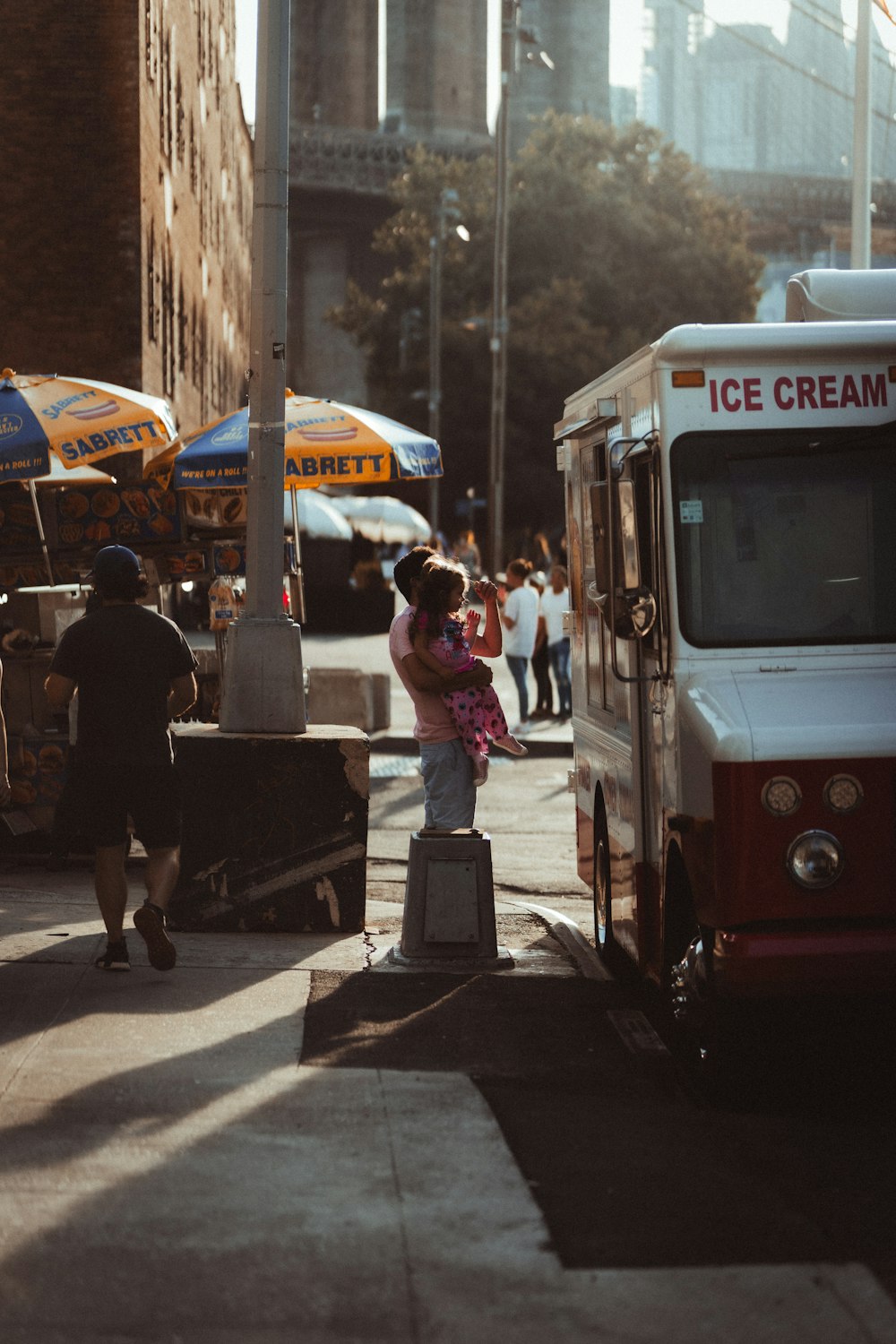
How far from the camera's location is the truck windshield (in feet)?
22.1

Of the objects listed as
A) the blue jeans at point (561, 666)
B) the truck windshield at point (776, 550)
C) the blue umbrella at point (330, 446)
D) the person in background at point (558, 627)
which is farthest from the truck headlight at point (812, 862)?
the blue jeans at point (561, 666)

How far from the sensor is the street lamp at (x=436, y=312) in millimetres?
55906

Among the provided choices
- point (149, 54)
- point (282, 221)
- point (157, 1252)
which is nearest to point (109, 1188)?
point (157, 1252)

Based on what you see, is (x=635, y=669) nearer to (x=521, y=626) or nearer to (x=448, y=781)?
(x=448, y=781)

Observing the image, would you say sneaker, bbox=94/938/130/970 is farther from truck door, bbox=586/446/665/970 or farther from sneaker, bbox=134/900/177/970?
truck door, bbox=586/446/665/970

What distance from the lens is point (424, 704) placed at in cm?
879

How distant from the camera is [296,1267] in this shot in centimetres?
466

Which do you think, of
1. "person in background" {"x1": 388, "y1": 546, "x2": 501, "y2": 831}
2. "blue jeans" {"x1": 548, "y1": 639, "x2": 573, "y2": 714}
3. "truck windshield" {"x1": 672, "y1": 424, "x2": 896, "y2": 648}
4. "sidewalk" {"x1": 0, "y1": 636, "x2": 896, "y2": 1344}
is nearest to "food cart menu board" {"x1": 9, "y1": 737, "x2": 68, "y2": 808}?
"sidewalk" {"x1": 0, "y1": 636, "x2": 896, "y2": 1344}

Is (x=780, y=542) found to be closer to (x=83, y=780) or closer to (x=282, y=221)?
(x=83, y=780)

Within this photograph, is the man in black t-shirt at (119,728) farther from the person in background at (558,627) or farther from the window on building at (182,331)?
the window on building at (182,331)

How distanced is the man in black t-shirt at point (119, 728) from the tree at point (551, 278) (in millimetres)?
50028

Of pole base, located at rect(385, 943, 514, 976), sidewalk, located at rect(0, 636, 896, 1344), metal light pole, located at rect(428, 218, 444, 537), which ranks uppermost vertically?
metal light pole, located at rect(428, 218, 444, 537)

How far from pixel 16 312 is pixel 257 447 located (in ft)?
→ 48.7

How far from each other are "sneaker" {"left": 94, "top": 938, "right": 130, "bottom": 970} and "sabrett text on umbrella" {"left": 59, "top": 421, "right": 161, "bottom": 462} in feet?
14.9
